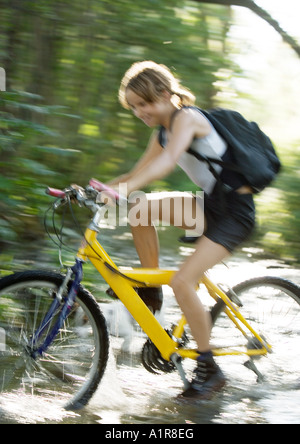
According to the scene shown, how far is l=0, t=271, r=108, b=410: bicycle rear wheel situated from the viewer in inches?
133

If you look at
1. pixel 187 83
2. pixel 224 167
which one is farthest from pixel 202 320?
pixel 187 83

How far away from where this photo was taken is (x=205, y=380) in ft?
11.6

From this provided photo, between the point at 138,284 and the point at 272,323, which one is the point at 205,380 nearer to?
the point at 138,284

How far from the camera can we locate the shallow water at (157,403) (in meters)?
3.38

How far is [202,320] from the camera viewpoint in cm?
349

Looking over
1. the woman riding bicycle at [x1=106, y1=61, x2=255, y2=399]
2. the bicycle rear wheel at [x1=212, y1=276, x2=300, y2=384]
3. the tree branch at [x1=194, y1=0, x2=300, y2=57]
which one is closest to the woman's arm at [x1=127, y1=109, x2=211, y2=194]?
the woman riding bicycle at [x1=106, y1=61, x2=255, y2=399]

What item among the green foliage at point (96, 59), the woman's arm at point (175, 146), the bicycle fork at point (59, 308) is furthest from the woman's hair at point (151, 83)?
the green foliage at point (96, 59)

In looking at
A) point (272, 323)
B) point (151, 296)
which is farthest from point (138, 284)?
point (272, 323)

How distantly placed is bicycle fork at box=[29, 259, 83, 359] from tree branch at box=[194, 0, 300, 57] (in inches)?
149

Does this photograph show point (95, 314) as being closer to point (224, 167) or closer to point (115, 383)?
point (115, 383)

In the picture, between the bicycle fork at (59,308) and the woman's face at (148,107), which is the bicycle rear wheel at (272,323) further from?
the woman's face at (148,107)

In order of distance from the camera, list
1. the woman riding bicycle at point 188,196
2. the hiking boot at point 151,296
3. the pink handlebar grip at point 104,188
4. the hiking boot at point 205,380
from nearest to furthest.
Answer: the pink handlebar grip at point 104,188 → the woman riding bicycle at point 188,196 → the hiking boot at point 205,380 → the hiking boot at point 151,296
